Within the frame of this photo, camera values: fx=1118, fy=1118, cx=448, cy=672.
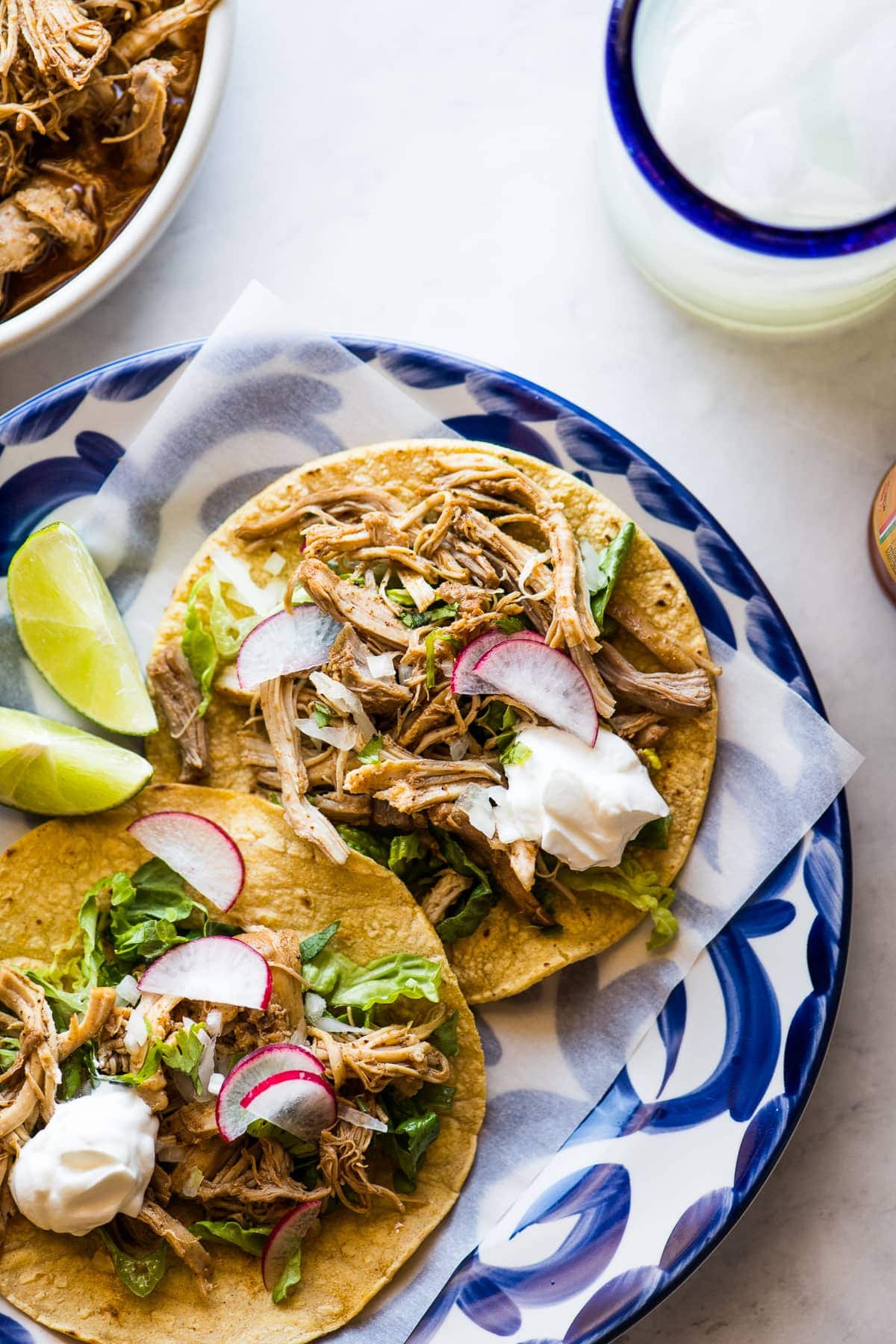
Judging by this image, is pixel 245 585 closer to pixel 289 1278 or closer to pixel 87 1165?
pixel 87 1165

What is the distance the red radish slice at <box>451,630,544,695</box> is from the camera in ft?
7.75

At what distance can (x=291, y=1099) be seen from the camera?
230 cm

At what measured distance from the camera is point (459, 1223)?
2.48 metres

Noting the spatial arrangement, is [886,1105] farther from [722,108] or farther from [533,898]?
[722,108]

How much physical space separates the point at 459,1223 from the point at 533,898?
0.75 metres

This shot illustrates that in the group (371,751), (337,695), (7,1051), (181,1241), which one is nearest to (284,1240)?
(181,1241)

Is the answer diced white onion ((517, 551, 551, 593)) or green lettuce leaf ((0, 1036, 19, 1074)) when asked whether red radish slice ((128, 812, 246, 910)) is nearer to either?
green lettuce leaf ((0, 1036, 19, 1074))

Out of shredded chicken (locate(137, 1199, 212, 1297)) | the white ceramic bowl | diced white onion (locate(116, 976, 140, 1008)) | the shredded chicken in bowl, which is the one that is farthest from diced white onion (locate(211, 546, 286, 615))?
shredded chicken (locate(137, 1199, 212, 1297))

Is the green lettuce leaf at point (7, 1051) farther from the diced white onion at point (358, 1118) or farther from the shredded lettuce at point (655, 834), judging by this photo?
the shredded lettuce at point (655, 834)

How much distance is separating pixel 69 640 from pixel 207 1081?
3.28ft

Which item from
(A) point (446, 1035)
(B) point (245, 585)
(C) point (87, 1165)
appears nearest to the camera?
(C) point (87, 1165)

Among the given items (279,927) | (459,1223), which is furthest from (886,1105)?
(279,927)

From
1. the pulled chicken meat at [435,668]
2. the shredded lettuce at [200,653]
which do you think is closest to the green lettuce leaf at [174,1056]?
the pulled chicken meat at [435,668]

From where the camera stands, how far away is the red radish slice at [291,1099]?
2.29 metres
